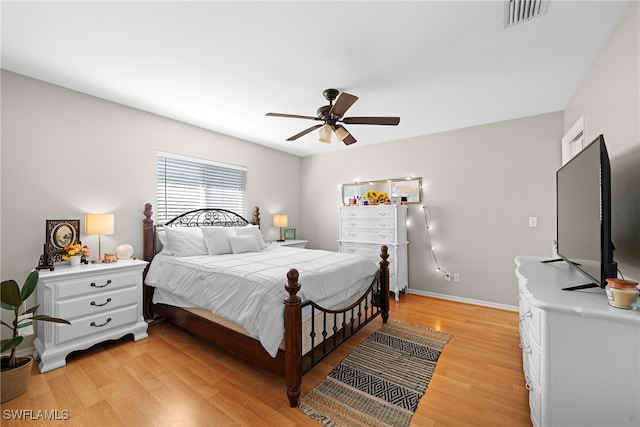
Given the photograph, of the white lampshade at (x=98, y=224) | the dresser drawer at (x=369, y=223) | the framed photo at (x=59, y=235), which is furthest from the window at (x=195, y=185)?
the dresser drawer at (x=369, y=223)

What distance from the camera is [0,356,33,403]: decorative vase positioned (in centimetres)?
186

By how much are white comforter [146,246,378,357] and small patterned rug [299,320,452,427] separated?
0.51 metres

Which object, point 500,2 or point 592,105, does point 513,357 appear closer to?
point 592,105

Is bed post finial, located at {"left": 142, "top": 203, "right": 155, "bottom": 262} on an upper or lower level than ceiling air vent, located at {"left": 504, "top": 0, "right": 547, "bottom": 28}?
lower

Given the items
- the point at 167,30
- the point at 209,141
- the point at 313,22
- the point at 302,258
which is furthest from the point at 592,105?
the point at 209,141

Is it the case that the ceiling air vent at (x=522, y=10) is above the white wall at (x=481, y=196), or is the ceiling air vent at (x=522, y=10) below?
above

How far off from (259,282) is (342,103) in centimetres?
170

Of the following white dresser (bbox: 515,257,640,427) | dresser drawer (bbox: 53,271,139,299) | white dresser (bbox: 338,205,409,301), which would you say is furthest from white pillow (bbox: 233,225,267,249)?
white dresser (bbox: 515,257,640,427)

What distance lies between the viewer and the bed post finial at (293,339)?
1.86 meters

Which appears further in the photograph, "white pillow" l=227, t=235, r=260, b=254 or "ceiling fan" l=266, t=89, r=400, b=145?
"white pillow" l=227, t=235, r=260, b=254

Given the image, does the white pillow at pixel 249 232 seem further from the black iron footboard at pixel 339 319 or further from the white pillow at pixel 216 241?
the black iron footboard at pixel 339 319

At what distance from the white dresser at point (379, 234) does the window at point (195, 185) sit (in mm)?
1859

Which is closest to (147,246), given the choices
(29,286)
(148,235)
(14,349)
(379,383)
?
(148,235)

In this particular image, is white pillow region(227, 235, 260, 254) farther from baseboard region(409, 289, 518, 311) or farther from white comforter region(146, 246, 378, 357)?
baseboard region(409, 289, 518, 311)
